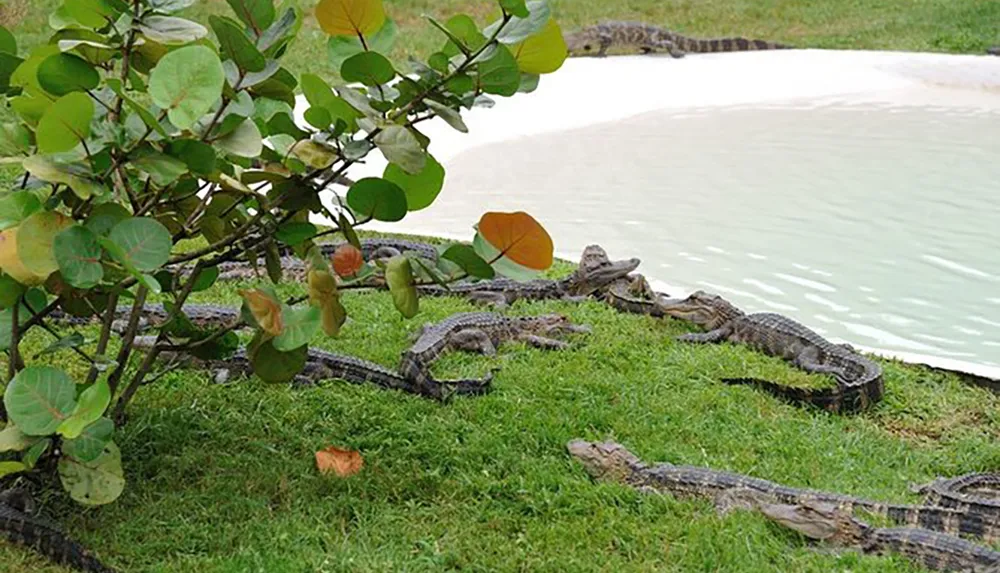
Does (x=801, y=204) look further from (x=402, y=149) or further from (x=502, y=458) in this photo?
(x=402, y=149)

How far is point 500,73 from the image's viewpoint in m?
3.43

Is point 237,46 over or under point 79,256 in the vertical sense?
over

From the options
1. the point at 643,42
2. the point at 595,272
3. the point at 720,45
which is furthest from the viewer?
the point at 720,45

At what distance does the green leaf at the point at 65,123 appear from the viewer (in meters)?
3.06

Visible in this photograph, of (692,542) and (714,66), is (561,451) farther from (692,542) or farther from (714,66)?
(714,66)

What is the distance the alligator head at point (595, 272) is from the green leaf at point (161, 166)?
3.62 metres

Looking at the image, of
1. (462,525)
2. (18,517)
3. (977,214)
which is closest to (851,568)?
(462,525)

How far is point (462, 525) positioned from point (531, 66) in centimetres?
136

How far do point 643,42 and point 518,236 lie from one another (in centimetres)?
1302

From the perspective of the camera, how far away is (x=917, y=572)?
3293 mm

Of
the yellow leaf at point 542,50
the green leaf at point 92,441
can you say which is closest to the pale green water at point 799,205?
the yellow leaf at point 542,50

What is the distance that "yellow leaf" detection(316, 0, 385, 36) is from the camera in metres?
3.42

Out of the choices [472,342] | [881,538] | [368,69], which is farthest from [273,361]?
[472,342]

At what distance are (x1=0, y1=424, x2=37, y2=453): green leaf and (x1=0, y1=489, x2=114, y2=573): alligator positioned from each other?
201mm
